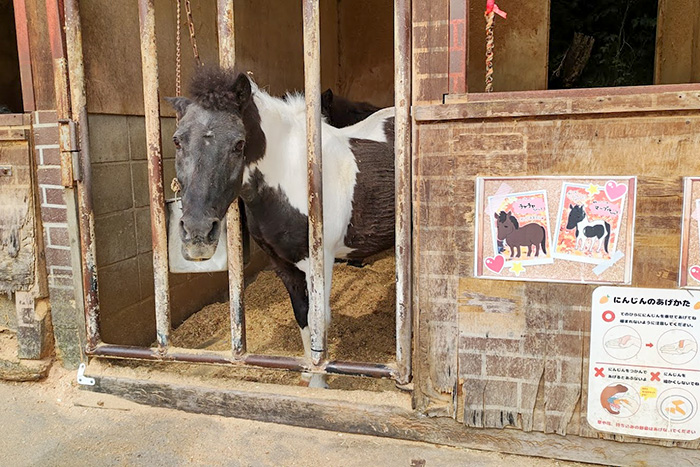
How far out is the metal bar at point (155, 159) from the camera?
2561 mm

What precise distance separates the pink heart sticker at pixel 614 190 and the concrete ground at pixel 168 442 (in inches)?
45.0

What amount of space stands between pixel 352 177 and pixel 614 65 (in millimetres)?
6201

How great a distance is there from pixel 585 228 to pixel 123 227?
2.72 metres

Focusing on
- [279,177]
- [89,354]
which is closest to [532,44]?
[279,177]

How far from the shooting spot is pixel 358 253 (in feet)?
11.3

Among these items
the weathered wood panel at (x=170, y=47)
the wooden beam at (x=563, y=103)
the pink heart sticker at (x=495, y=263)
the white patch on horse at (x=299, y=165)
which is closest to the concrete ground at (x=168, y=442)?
the pink heart sticker at (x=495, y=263)

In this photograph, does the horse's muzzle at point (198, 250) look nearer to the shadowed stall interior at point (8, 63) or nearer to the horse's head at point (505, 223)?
the horse's head at point (505, 223)

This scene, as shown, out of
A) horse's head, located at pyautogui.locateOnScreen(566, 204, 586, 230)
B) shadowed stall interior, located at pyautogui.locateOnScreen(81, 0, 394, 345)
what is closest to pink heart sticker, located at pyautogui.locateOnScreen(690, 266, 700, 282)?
horse's head, located at pyautogui.locateOnScreen(566, 204, 586, 230)

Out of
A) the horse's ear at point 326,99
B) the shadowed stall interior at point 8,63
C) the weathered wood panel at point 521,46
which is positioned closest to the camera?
the horse's ear at point 326,99

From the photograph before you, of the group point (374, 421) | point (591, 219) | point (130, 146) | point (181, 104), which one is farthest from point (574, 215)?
point (130, 146)

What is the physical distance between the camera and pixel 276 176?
291 cm

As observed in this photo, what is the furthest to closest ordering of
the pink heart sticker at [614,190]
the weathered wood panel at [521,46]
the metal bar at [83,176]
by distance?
the weathered wood panel at [521,46] < the metal bar at [83,176] < the pink heart sticker at [614,190]

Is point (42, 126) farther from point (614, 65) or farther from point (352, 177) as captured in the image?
point (614, 65)

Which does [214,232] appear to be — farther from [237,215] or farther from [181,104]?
[181,104]
